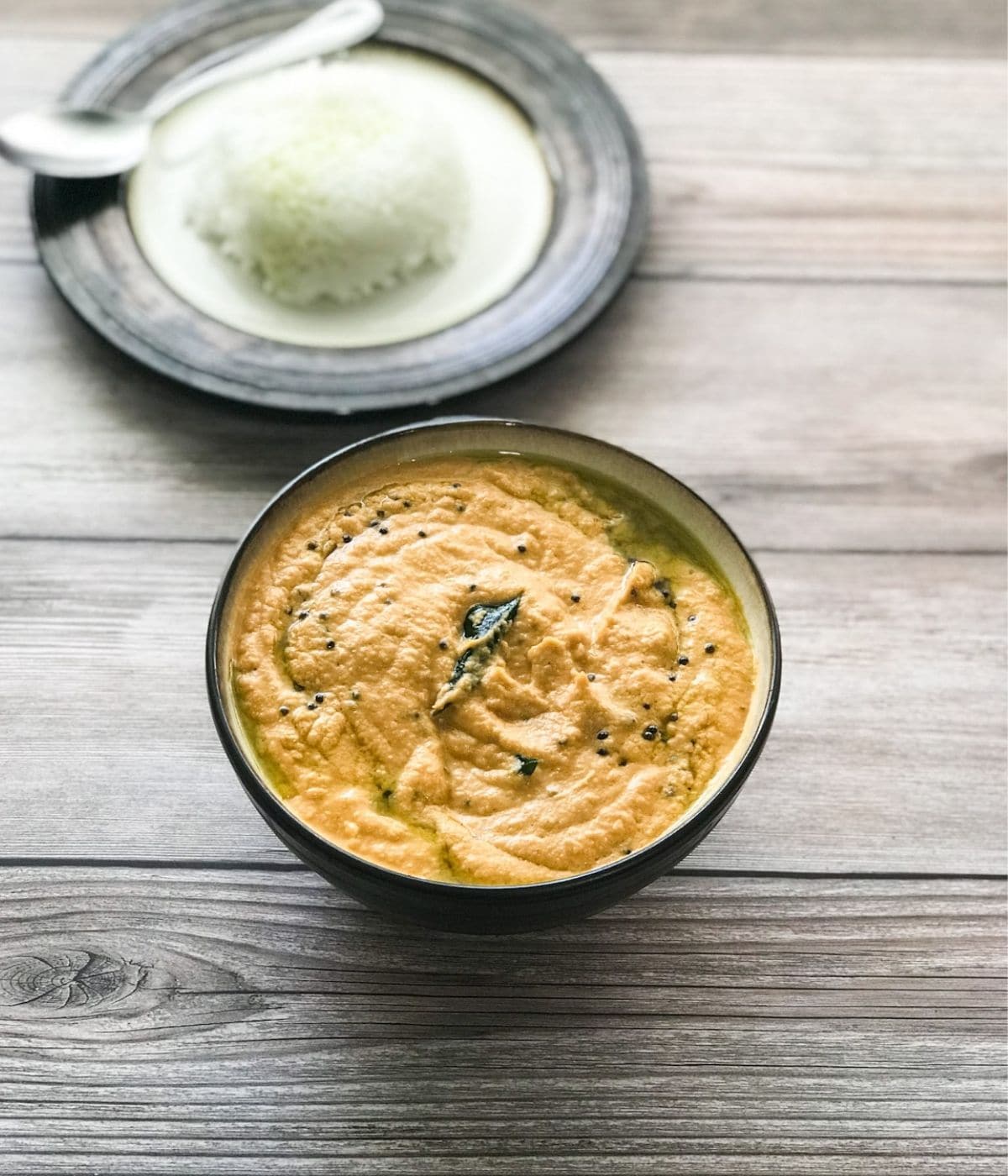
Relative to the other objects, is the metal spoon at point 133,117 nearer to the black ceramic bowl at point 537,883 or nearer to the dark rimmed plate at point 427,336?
the dark rimmed plate at point 427,336

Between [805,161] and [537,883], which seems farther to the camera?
[805,161]

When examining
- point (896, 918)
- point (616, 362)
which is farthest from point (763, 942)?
point (616, 362)

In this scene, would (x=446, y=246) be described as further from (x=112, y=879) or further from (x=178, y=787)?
(x=112, y=879)

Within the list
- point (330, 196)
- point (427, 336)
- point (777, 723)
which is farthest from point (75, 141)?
point (777, 723)

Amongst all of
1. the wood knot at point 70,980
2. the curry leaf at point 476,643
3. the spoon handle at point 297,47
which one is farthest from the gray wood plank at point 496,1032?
A: the spoon handle at point 297,47

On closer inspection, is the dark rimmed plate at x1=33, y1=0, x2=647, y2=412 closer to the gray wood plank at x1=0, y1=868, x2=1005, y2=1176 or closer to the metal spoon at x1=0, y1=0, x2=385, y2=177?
the metal spoon at x1=0, y1=0, x2=385, y2=177

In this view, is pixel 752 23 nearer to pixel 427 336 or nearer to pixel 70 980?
pixel 427 336
